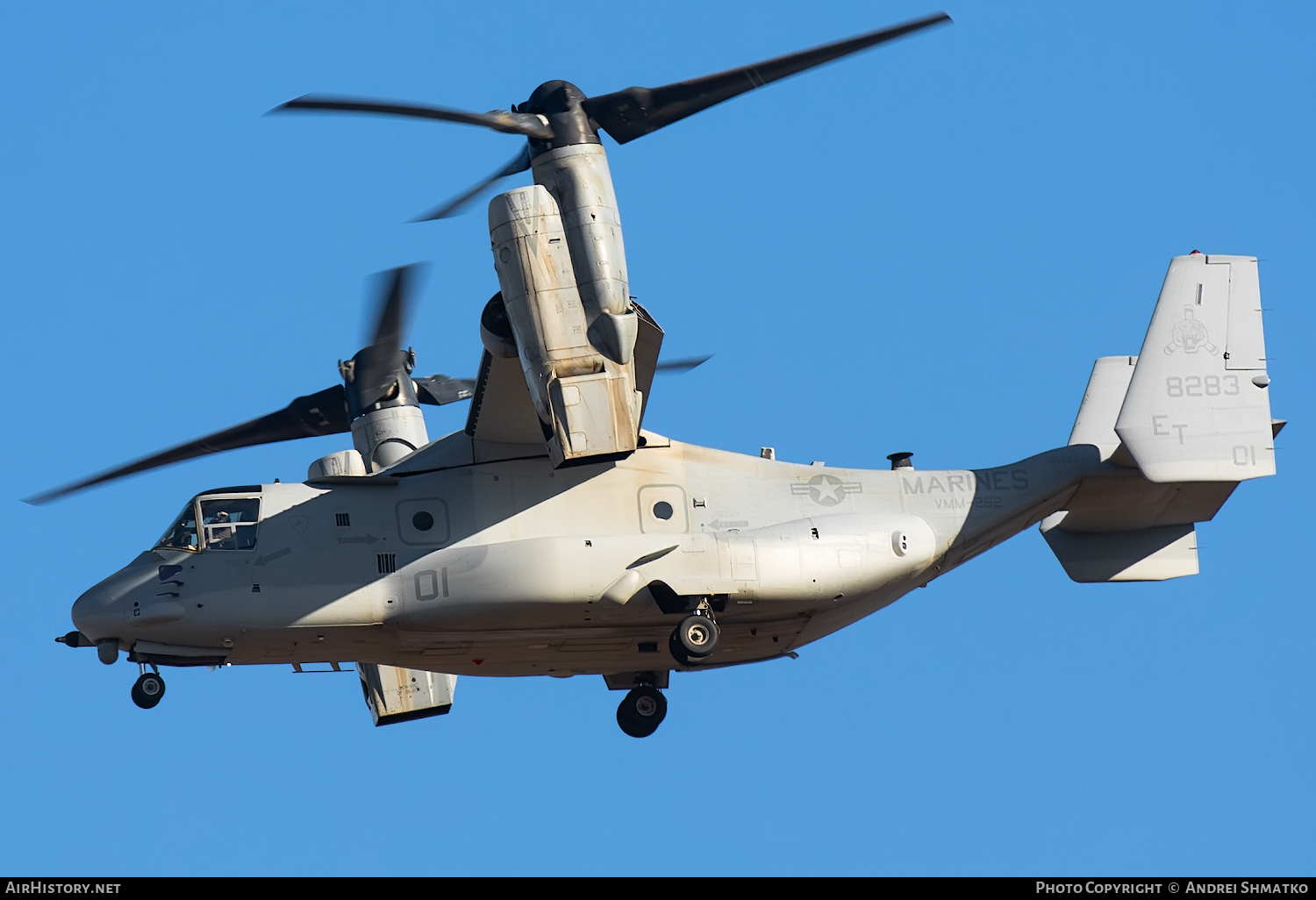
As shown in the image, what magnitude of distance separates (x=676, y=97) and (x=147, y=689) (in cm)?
775

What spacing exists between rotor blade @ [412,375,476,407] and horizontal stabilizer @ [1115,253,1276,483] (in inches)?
316

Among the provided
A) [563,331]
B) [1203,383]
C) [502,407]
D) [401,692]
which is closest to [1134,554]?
[1203,383]

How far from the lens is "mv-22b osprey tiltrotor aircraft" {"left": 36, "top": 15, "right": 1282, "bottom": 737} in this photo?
1784 centimetres

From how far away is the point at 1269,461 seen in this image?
20484mm

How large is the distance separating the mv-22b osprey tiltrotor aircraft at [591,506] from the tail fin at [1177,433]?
29 mm

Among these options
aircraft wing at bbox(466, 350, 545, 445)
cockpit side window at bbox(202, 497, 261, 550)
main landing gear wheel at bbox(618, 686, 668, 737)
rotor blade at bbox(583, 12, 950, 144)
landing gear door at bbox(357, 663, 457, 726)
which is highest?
rotor blade at bbox(583, 12, 950, 144)

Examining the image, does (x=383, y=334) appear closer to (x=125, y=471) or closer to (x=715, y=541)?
(x=125, y=471)

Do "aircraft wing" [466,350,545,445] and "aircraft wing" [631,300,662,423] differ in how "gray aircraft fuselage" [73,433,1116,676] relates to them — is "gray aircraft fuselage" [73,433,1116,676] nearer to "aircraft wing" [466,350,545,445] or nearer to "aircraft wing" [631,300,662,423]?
"aircraft wing" [466,350,545,445]

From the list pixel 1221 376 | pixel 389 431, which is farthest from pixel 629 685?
pixel 1221 376

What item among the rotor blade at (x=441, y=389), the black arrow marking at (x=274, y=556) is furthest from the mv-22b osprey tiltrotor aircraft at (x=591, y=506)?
the rotor blade at (x=441, y=389)

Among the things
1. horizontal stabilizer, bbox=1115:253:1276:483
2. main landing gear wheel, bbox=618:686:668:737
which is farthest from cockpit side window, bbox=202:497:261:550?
horizontal stabilizer, bbox=1115:253:1276:483

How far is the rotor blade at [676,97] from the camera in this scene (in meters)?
18.9

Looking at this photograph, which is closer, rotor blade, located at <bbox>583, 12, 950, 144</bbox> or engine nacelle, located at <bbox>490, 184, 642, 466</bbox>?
engine nacelle, located at <bbox>490, 184, 642, 466</bbox>

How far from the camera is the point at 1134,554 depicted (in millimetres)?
21625
